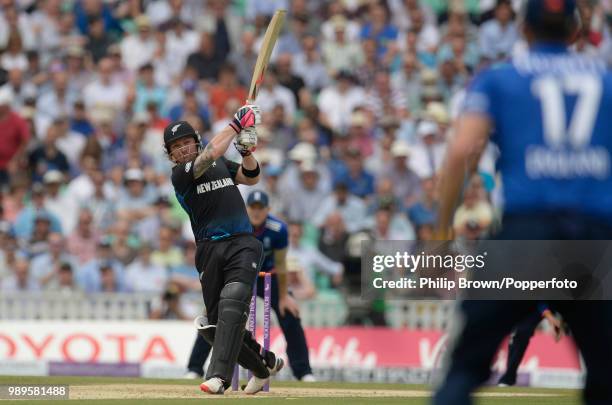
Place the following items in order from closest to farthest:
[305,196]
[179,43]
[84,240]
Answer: [84,240]
[305,196]
[179,43]

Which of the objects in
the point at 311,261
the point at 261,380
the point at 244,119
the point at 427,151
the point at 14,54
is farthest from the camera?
the point at 14,54

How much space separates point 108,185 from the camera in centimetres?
1973

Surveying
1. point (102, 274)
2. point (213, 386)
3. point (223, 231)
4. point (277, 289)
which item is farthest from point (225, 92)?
point (213, 386)

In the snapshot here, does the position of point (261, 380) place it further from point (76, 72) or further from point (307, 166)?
point (76, 72)

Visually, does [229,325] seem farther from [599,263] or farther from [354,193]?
[354,193]

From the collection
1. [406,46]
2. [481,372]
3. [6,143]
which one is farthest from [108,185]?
[481,372]

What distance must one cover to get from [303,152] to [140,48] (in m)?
3.78

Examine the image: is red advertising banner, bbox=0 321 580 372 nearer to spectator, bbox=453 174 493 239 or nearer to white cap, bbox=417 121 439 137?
spectator, bbox=453 174 493 239

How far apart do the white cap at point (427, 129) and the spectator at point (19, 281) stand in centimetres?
590

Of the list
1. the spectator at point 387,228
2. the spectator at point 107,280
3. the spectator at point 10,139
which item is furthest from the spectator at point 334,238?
the spectator at point 10,139

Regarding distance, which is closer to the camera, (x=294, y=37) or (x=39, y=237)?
(x=39, y=237)

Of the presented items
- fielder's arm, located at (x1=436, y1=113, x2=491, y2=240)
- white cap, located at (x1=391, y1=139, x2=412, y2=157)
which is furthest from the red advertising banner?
fielder's arm, located at (x1=436, y1=113, x2=491, y2=240)

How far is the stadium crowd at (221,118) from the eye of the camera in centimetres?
1845

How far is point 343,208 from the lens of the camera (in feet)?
62.5
